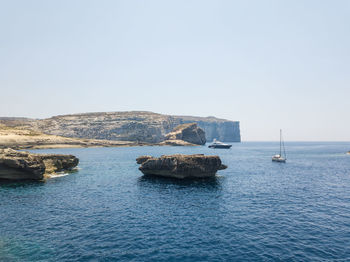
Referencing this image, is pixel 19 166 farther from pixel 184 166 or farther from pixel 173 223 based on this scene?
pixel 173 223

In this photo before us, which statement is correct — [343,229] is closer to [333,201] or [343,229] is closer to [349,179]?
[333,201]

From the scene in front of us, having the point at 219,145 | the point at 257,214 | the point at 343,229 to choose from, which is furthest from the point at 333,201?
the point at 219,145

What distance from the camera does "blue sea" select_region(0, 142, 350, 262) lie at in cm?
1773

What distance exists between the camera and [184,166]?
152ft

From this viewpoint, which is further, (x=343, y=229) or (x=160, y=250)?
(x=343, y=229)

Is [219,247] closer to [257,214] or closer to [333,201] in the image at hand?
[257,214]

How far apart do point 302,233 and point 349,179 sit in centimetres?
4069

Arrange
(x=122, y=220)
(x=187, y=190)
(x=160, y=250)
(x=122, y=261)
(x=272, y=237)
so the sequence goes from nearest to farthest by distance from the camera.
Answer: (x=122, y=261) < (x=160, y=250) < (x=272, y=237) < (x=122, y=220) < (x=187, y=190)

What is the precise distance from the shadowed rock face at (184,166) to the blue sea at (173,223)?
5460 mm

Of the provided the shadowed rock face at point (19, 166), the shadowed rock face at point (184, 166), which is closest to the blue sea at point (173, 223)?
the shadowed rock face at point (19, 166)

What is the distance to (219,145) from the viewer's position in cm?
18112

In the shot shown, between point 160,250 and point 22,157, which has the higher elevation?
point 22,157

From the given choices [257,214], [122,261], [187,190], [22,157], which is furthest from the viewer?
[22,157]

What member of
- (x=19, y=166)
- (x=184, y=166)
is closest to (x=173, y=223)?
(x=184, y=166)
